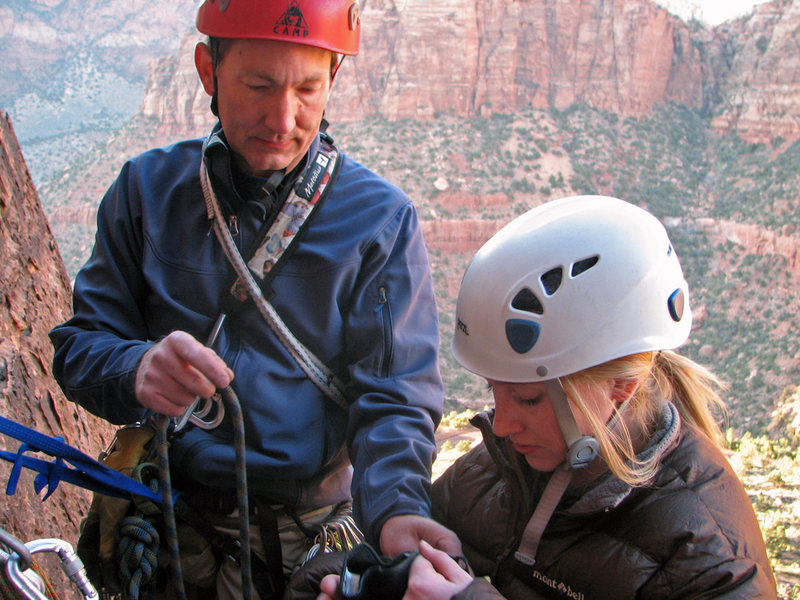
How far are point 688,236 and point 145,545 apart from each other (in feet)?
150

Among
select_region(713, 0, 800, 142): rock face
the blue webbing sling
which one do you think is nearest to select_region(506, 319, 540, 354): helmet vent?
the blue webbing sling

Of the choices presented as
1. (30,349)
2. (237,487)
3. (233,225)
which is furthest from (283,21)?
(30,349)

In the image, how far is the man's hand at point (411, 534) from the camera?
2133 mm

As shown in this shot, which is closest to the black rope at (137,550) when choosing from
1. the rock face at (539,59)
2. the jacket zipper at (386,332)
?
the jacket zipper at (386,332)

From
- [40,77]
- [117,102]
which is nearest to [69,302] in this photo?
[117,102]

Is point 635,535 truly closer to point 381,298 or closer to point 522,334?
point 522,334

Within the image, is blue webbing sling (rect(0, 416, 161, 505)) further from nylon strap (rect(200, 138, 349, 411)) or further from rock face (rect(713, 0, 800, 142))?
rock face (rect(713, 0, 800, 142))

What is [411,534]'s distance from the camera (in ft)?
7.11

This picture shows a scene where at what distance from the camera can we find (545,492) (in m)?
2.29

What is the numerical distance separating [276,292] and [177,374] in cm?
51

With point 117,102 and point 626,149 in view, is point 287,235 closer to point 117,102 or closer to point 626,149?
point 626,149

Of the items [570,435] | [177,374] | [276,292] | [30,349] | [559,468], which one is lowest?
[30,349]

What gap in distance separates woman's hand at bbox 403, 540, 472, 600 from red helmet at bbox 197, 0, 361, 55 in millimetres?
1543

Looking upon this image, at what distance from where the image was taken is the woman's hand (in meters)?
1.86
